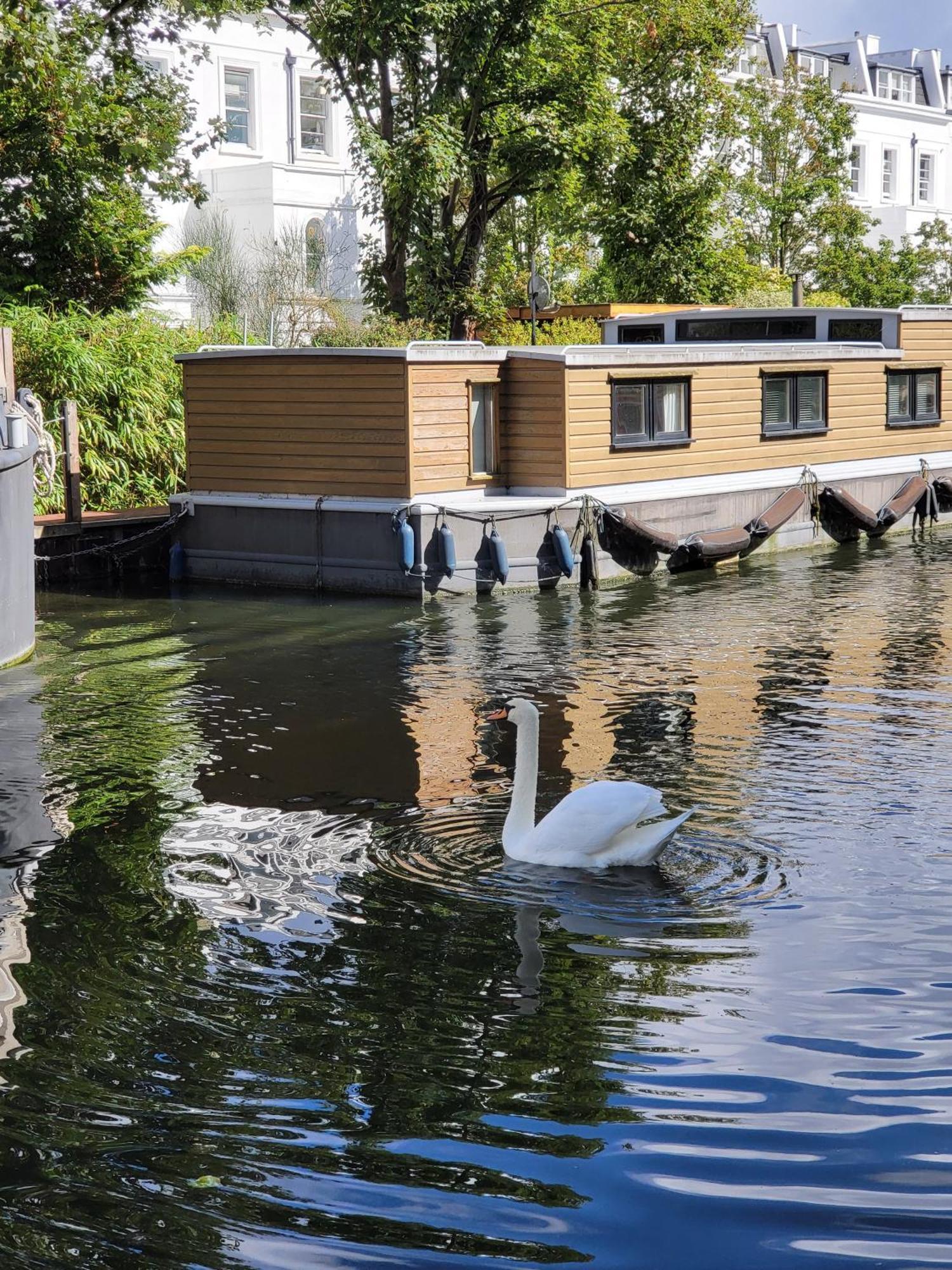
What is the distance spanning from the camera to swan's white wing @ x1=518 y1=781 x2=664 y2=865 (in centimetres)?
762

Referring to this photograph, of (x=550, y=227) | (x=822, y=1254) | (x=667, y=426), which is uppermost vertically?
(x=550, y=227)

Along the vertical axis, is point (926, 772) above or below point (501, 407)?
below

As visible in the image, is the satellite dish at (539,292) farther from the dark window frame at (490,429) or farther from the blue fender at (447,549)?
the blue fender at (447,549)

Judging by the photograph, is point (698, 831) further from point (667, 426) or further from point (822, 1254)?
point (667, 426)

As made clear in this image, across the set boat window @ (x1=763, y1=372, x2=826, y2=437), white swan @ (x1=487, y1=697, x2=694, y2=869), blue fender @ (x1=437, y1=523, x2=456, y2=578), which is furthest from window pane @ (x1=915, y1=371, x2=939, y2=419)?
white swan @ (x1=487, y1=697, x2=694, y2=869)

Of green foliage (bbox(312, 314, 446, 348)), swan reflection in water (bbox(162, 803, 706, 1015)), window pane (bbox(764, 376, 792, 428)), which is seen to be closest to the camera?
swan reflection in water (bbox(162, 803, 706, 1015))

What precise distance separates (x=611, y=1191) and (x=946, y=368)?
78.4 ft

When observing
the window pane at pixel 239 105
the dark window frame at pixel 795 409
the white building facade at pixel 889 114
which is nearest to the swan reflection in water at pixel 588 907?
the dark window frame at pixel 795 409

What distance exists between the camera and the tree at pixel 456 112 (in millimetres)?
24594

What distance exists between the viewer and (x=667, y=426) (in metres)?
21.2

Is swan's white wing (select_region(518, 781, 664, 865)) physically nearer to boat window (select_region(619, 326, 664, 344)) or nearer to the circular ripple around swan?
the circular ripple around swan

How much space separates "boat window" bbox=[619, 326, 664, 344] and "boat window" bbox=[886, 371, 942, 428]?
3635mm

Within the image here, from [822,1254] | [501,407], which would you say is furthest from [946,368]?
[822,1254]

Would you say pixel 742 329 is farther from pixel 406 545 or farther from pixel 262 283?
pixel 262 283
